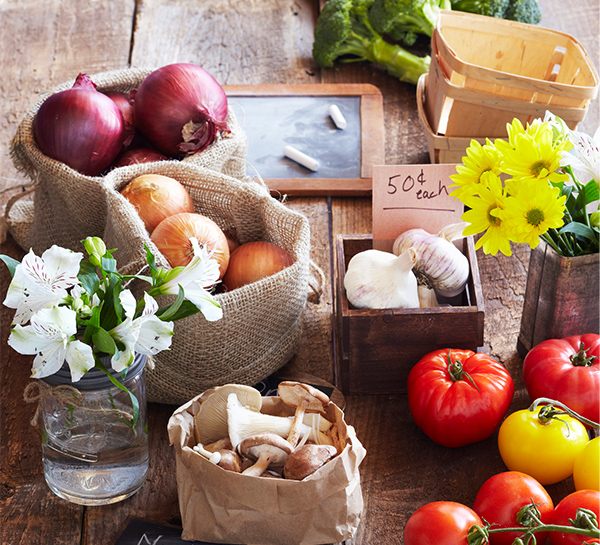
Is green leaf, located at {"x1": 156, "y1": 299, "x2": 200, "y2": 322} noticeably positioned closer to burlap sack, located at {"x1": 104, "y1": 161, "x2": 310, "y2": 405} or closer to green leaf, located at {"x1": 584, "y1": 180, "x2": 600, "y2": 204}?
burlap sack, located at {"x1": 104, "y1": 161, "x2": 310, "y2": 405}

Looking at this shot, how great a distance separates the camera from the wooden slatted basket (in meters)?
1.35

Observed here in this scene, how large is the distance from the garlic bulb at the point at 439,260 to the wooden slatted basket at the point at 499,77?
0.40 metres

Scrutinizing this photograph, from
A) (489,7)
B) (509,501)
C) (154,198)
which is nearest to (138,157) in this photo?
(154,198)

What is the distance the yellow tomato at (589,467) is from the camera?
0.86 metres

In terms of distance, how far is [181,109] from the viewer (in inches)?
53.0

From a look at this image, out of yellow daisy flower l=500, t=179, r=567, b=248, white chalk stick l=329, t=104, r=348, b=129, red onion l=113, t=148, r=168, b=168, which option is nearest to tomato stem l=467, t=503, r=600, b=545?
yellow daisy flower l=500, t=179, r=567, b=248

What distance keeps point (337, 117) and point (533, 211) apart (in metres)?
0.89

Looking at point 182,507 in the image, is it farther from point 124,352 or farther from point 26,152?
point 26,152

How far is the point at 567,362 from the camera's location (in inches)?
39.8

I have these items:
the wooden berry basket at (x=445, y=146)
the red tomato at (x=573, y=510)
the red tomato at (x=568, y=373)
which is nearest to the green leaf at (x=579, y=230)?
the red tomato at (x=568, y=373)

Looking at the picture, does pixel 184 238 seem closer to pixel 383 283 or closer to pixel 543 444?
pixel 383 283

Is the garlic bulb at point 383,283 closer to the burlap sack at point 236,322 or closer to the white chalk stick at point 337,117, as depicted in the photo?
the burlap sack at point 236,322

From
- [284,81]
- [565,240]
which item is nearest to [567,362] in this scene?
[565,240]

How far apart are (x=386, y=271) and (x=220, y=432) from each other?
34 centimetres
